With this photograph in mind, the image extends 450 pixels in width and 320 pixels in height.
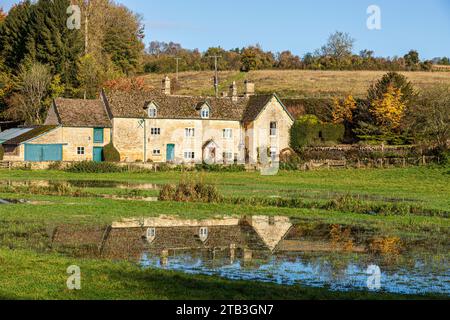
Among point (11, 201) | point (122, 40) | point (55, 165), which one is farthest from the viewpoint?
point (122, 40)

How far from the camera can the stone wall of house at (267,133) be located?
77.6m

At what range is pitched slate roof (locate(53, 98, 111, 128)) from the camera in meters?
72.9

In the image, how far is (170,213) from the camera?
3216 cm

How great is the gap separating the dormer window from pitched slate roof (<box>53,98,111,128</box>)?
4.01 m

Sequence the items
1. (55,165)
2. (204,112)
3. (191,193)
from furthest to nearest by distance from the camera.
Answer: (204,112) → (55,165) → (191,193)

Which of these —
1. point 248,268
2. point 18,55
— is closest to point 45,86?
point 18,55

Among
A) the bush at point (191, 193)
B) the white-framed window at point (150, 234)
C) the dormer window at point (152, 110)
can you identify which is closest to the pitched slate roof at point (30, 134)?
the dormer window at point (152, 110)

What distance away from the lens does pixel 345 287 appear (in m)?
17.1

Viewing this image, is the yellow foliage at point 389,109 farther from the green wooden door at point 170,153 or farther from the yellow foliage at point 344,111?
the green wooden door at point 170,153

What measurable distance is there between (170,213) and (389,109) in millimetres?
48344

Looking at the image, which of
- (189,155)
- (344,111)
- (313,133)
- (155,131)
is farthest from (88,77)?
(344,111)

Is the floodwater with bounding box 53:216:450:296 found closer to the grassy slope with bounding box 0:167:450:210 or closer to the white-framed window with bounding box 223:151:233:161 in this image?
the grassy slope with bounding box 0:167:450:210

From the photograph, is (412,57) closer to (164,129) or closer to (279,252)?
(164,129)
